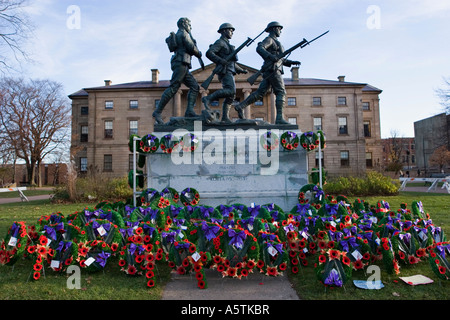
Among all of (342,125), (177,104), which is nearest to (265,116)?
(342,125)

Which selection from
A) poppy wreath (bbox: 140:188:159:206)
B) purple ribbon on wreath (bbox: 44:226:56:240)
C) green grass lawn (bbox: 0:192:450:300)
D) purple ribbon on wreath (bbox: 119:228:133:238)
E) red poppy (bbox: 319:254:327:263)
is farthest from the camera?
poppy wreath (bbox: 140:188:159:206)

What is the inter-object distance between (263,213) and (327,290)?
1912 millimetres

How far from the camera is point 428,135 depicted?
52.3 m

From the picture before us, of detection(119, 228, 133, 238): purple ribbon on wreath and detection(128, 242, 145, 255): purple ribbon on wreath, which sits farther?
detection(119, 228, 133, 238): purple ribbon on wreath

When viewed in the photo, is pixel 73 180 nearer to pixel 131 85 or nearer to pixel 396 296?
pixel 396 296

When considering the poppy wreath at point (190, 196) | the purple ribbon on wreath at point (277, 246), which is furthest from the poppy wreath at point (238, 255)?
the poppy wreath at point (190, 196)

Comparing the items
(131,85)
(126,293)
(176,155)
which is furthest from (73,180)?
(131,85)

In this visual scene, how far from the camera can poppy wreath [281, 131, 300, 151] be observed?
768cm

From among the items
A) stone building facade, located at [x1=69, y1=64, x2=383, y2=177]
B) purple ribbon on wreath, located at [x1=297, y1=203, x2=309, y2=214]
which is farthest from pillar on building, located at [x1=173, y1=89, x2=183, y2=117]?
purple ribbon on wreath, located at [x1=297, y1=203, x2=309, y2=214]

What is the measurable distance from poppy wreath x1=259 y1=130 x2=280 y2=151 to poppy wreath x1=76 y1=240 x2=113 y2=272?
458 centimetres

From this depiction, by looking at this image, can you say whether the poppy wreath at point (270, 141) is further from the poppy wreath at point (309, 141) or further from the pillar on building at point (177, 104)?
the pillar on building at point (177, 104)

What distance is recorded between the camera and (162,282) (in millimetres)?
3850

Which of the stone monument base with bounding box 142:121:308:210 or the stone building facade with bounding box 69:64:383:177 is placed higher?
the stone building facade with bounding box 69:64:383:177

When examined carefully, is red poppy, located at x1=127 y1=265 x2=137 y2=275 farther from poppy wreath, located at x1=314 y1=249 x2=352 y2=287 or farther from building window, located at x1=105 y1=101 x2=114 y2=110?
building window, located at x1=105 y1=101 x2=114 y2=110
